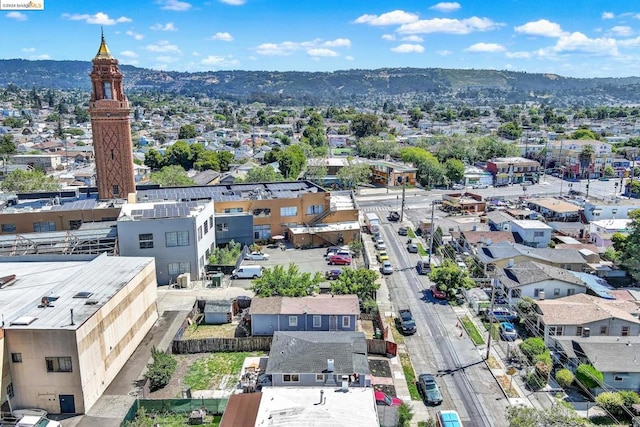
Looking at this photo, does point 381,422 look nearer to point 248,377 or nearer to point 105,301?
point 248,377

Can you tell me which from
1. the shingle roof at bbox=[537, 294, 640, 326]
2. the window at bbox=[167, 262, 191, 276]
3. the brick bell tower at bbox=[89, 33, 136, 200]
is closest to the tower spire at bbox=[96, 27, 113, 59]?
the brick bell tower at bbox=[89, 33, 136, 200]

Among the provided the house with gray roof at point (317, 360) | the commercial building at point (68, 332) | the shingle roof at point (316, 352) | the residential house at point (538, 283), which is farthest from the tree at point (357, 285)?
the commercial building at point (68, 332)

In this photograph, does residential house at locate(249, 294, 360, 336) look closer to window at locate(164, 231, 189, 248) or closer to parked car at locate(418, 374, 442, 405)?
parked car at locate(418, 374, 442, 405)

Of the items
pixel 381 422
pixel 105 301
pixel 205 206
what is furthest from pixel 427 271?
pixel 105 301

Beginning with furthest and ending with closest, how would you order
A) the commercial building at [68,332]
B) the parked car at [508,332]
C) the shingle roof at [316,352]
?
the parked car at [508,332] → the shingle roof at [316,352] → the commercial building at [68,332]

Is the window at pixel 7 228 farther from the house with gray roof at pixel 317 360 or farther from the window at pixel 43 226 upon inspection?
the house with gray roof at pixel 317 360

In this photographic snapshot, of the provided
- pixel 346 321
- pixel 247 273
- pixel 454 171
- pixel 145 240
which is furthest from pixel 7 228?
pixel 454 171

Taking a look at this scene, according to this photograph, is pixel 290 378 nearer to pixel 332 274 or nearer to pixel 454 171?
pixel 332 274
